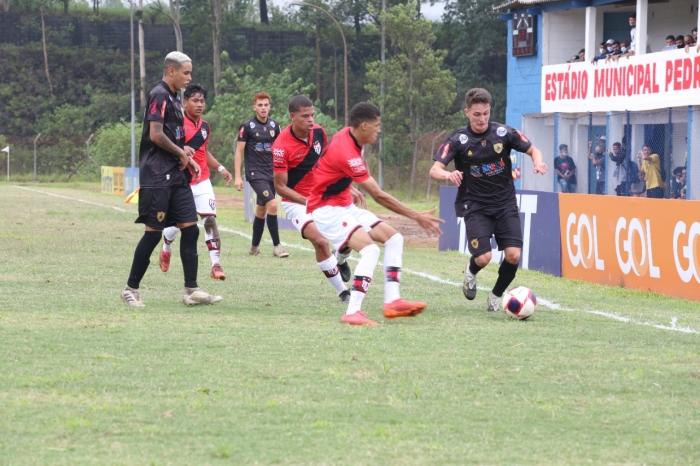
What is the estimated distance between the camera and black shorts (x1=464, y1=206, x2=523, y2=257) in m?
Result: 9.39

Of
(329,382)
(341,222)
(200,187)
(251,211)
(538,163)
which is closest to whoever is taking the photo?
(329,382)

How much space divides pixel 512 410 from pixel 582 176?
19618 mm

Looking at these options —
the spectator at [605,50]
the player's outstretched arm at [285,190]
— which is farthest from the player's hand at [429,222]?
the spectator at [605,50]

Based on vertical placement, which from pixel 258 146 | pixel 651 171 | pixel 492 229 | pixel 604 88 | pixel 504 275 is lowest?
pixel 504 275

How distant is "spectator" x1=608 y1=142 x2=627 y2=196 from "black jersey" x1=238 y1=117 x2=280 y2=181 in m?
9.56

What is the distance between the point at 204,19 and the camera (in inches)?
2968

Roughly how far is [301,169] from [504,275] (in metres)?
2.43

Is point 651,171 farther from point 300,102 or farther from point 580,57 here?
point 300,102

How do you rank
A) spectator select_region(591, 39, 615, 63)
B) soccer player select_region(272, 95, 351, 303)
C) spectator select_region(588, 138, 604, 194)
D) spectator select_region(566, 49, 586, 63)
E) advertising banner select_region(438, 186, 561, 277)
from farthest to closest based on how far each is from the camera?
spectator select_region(566, 49, 586, 63) < spectator select_region(591, 39, 615, 63) < spectator select_region(588, 138, 604, 194) < advertising banner select_region(438, 186, 561, 277) < soccer player select_region(272, 95, 351, 303)

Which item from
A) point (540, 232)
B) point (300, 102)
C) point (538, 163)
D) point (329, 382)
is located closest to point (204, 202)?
Result: point (300, 102)

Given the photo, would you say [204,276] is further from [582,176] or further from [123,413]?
[582,176]

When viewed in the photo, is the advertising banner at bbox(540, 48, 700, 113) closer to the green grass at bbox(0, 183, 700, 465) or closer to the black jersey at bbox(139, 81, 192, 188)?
the green grass at bbox(0, 183, 700, 465)

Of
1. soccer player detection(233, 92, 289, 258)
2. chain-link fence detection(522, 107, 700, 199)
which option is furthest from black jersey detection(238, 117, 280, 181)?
chain-link fence detection(522, 107, 700, 199)

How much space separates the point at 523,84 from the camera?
34.1 metres
